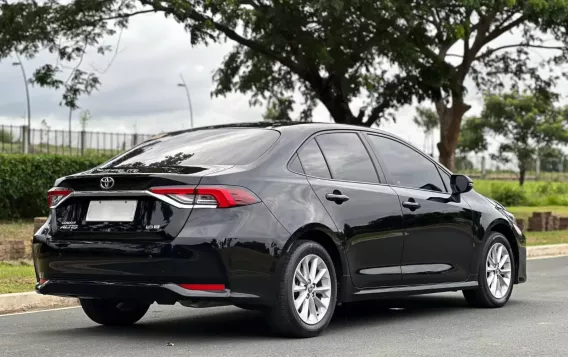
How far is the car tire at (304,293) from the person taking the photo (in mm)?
7078

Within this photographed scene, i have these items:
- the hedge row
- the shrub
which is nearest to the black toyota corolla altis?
the hedge row

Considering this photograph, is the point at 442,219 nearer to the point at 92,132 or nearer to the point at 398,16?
the point at 398,16

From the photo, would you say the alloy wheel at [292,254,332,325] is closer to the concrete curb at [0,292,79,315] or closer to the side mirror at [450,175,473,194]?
the side mirror at [450,175,473,194]

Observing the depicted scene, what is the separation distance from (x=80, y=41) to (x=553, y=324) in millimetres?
20066

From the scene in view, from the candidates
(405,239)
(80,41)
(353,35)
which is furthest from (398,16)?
(405,239)

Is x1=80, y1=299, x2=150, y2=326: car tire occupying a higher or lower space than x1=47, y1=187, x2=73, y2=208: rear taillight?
lower

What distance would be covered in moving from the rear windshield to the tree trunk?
22.6 m

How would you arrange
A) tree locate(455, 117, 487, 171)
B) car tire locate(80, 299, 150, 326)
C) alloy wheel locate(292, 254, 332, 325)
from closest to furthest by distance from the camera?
alloy wheel locate(292, 254, 332, 325)
car tire locate(80, 299, 150, 326)
tree locate(455, 117, 487, 171)

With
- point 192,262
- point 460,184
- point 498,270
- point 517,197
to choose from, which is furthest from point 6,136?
point 192,262

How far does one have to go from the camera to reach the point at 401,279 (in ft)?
27.1

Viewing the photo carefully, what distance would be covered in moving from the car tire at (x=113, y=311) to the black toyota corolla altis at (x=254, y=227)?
12 millimetres

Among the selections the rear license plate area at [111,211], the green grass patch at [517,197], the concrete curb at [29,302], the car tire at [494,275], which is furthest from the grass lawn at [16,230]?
the green grass patch at [517,197]

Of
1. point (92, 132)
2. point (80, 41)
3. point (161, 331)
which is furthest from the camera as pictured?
point (92, 132)

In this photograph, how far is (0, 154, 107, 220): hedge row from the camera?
23.3m
